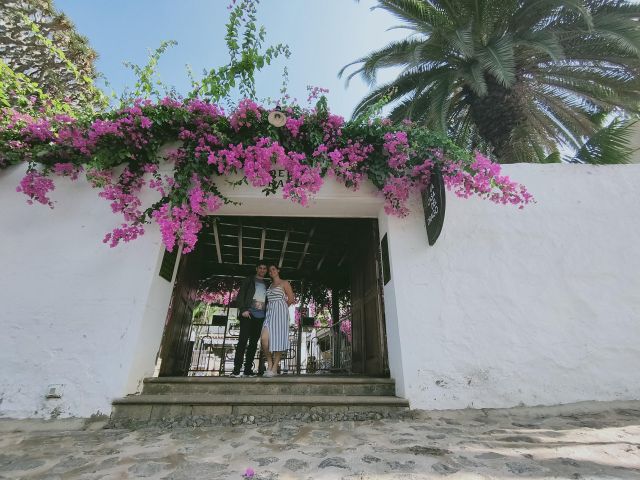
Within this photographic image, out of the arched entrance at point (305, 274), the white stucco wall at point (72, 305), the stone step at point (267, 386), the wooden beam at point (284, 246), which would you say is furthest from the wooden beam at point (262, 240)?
the stone step at point (267, 386)

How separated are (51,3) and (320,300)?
9.45 meters

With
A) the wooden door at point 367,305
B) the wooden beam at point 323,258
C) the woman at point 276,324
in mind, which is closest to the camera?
the wooden door at point 367,305

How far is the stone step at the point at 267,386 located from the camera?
11.6ft

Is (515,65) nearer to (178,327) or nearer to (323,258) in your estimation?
(323,258)

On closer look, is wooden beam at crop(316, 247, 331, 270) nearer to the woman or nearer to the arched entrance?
the arched entrance

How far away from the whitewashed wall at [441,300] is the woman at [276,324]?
125 cm

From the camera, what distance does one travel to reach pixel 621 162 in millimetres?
4570

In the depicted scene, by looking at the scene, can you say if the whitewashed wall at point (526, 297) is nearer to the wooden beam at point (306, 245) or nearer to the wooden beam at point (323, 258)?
the wooden beam at point (306, 245)

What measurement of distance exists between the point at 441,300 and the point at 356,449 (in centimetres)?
185

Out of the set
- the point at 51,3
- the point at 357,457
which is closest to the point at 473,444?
the point at 357,457

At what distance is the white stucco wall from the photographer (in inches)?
125

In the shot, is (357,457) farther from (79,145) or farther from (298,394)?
(79,145)

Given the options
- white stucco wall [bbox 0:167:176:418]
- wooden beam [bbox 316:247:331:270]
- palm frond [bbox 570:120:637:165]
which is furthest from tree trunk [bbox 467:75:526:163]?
white stucco wall [bbox 0:167:176:418]

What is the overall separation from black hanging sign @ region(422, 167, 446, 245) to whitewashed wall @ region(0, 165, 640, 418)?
184mm
